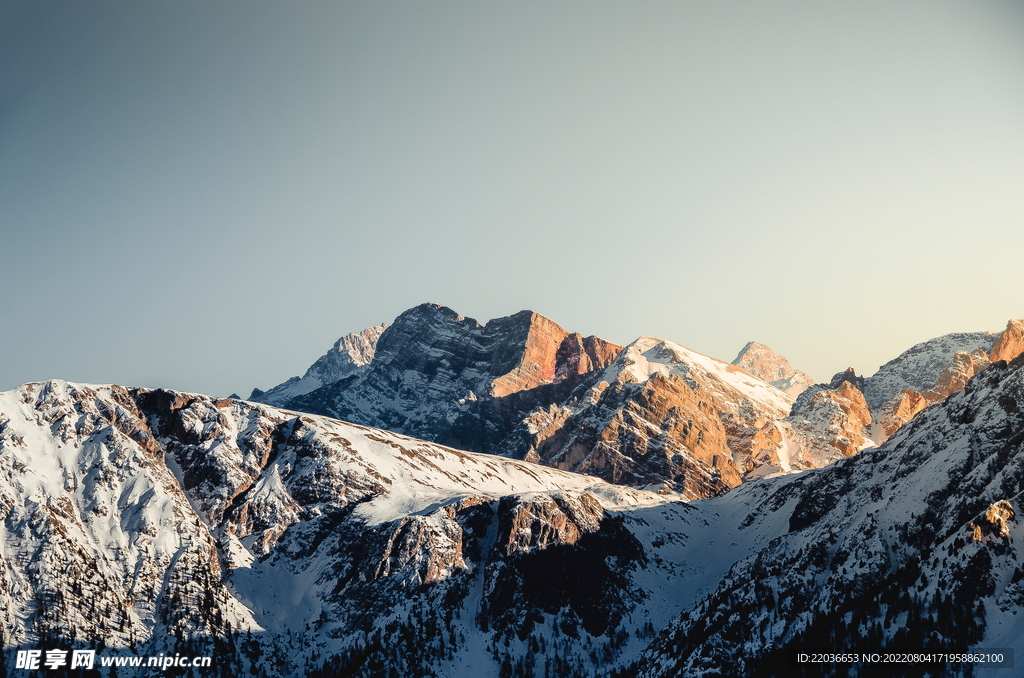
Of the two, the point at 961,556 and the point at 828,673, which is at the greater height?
the point at 961,556

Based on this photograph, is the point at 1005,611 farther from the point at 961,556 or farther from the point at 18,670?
the point at 18,670

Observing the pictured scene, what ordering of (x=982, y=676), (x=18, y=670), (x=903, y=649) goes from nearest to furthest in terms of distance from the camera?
(x=982, y=676)
(x=903, y=649)
(x=18, y=670)

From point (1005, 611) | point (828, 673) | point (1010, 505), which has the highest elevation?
point (1010, 505)

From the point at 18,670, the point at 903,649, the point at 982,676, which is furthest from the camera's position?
the point at 18,670

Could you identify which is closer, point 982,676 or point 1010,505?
point 982,676

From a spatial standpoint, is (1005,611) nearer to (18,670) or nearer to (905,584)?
(905,584)

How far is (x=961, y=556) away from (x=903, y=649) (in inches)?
855

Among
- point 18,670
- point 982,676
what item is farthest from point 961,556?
point 18,670

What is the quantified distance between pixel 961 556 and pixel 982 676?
2791 cm

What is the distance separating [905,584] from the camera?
200 meters

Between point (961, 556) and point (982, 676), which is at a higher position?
point (961, 556)

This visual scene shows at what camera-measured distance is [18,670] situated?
655 ft

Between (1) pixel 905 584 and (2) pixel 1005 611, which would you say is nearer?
(2) pixel 1005 611

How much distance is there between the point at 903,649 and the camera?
187 m
